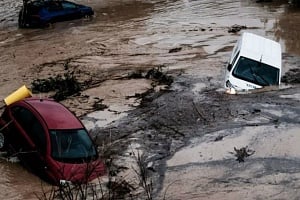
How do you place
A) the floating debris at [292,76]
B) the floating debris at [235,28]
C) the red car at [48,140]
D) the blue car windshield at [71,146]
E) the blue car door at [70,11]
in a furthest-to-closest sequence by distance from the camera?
the blue car door at [70,11] → the floating debris at [235,28] → the floating debris at [292,76] → the blue car windshield at [71,146] → the red car at [48,140]

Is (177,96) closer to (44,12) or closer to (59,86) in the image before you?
(59,86)

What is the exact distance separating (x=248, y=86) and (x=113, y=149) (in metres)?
4.88

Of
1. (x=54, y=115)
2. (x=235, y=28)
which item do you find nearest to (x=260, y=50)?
(x=54, y=115)

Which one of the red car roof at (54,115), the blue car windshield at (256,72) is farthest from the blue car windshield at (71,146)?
the blue car windshield at (256,72)

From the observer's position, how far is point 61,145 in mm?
11219

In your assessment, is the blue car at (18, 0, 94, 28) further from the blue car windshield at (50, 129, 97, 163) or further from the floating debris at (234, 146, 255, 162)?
the floating debris at (234, 146, 255, 162)

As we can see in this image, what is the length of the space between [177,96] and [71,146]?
18.6 feet

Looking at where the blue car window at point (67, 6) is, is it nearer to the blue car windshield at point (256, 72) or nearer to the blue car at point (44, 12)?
the blue car at point (44, 12)

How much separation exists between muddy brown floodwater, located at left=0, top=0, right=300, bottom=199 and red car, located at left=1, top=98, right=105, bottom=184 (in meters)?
0.43

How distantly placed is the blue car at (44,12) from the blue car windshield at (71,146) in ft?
54.5

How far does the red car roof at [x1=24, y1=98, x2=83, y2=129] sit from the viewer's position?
11.5 m

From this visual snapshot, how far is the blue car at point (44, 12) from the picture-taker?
2720 centimetres

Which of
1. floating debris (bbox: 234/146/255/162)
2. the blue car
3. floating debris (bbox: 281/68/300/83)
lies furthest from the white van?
the blue car

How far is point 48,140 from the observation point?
36.6ft
